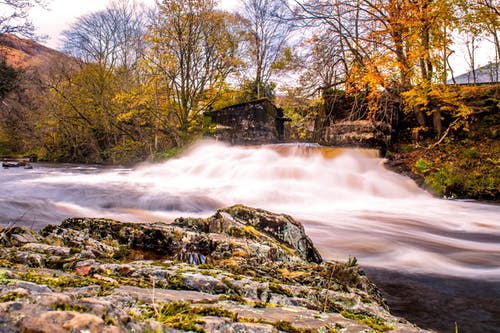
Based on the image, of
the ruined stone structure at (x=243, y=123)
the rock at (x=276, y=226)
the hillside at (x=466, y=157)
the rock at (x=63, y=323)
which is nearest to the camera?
the rock at (x=63, y=323)

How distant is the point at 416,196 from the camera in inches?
402

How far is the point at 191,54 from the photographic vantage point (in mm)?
18500

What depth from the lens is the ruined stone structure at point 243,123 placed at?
2014 cm

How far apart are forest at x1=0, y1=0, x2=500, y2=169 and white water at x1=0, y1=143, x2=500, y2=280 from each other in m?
3.09

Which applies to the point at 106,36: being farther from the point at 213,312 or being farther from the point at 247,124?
the point at 213,312

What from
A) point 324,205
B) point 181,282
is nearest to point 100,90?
point 324,205

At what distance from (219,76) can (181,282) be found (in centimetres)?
1833

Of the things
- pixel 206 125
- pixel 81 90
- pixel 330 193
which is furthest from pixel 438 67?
pixel 81 90

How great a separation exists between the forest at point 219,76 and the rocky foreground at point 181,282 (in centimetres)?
1011

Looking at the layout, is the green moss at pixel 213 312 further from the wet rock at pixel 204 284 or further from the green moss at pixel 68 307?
the wet rock at pixel 204 284

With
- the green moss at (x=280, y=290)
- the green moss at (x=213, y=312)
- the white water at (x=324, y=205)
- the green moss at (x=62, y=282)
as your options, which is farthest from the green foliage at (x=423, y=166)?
the green moss at (x=62, y=282)

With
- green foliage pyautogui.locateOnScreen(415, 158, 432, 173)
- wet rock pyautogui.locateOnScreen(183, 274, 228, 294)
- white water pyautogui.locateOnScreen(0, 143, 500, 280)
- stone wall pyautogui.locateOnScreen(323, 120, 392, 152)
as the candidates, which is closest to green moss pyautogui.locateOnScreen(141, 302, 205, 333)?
wet rock pyautogui.locateOnScreen(183, 274, 228, 294)

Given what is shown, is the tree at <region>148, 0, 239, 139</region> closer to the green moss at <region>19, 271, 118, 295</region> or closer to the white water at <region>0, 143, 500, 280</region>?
the white water at <region>0, 143, 500, 280</region>

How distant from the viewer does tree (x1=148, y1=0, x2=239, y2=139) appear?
17.6 m
